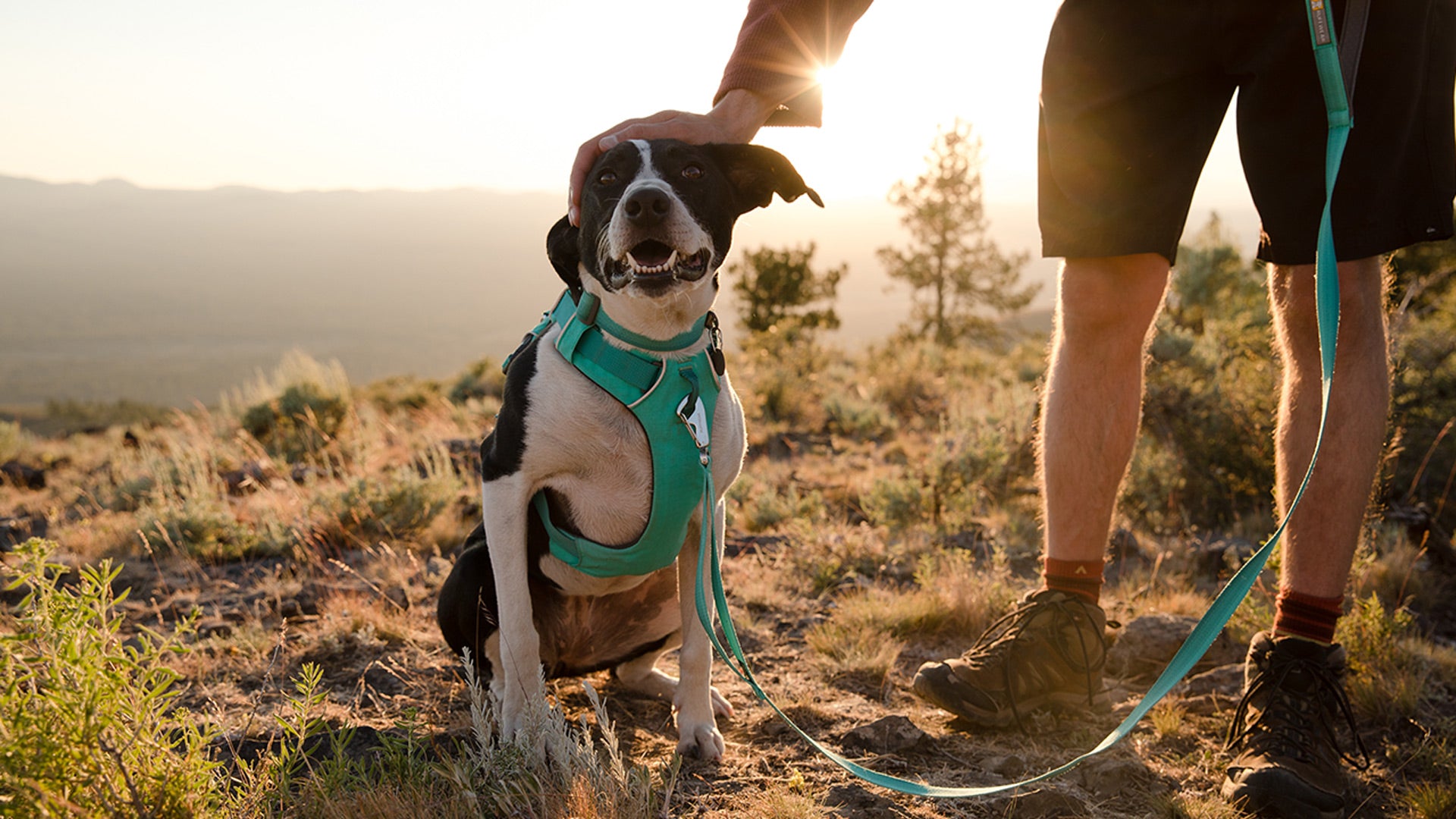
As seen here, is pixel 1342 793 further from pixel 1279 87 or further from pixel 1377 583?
pixel 1377 583

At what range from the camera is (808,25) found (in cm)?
250

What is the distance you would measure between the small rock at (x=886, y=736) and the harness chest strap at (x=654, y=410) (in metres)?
0.73

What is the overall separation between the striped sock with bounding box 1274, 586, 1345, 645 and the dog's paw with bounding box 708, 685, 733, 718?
152cm

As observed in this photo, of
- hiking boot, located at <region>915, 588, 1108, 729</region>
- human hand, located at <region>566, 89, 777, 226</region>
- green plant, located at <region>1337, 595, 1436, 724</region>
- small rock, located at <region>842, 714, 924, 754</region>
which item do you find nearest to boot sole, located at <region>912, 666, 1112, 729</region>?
hiking boot, located at <region>915, 588, 1108, 729</region>

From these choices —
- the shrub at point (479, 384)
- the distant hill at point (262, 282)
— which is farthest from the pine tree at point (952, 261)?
the shrub at point (479, 384)

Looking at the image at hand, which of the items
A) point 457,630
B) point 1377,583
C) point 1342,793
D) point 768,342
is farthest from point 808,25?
point 768,342

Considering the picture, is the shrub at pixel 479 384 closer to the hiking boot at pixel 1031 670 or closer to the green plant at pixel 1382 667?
the hiking boot at pixel 1031 670

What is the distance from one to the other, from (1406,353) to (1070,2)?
4.91 metres

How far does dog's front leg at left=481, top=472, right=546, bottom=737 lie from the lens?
2.22 metres

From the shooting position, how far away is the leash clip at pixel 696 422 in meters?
2.25

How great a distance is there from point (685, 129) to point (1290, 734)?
2.17m

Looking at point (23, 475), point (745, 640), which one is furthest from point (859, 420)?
point (23, 475)

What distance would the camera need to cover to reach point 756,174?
256 centimetres

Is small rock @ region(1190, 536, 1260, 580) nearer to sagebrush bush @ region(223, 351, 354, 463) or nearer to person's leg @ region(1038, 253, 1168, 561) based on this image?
person's leg @ region(1038, 253, 1168, 561)
